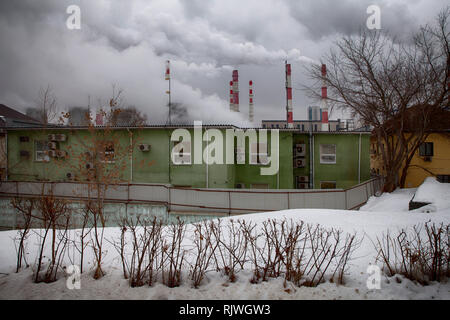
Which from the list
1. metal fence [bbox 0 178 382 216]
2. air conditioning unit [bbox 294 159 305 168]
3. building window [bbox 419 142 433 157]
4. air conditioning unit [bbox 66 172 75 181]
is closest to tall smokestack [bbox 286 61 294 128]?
air conditioning unit [bbox 294 159 305 168]

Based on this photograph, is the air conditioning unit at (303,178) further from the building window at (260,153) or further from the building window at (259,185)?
the building window at (260,153)

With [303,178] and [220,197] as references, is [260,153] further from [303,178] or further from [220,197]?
[220,197]

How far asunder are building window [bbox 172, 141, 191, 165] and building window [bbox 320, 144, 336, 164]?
32.2 ft

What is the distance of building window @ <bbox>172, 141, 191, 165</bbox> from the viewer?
57.9 feet

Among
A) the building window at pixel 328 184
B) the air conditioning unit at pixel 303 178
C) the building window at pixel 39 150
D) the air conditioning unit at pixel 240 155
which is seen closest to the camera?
the air conditioning unit at pixel 240 155

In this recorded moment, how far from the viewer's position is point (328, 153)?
20297mm

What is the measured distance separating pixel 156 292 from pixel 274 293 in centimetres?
166

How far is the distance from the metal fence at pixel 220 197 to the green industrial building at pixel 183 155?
2367 mm

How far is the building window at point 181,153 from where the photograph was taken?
57.9 ft

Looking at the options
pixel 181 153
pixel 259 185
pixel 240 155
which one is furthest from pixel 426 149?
pixel 181 153

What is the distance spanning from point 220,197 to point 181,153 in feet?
19.2

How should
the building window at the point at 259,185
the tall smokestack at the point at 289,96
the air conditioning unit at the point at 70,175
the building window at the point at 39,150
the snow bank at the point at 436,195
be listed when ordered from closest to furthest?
the snow bank at the point at 436,195, the air conditioning unit at the point at 70,175, the building window at the point at 259,185, the building window at the point at 39,150, the tall smokestack at the point at 289,96

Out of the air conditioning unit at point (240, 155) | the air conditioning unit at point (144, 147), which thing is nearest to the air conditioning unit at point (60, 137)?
the air conditioning unit at point (144, 147)
